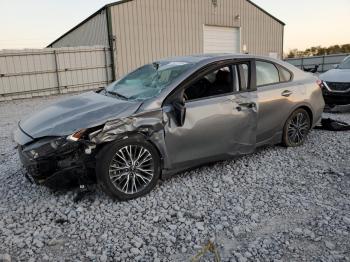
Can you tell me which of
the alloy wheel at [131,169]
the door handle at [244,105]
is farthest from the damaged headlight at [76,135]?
the door handle at [244,105]

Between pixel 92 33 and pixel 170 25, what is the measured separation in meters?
4.14

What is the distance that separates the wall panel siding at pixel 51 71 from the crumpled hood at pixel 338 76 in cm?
1059

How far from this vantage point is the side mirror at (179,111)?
372 centimetres

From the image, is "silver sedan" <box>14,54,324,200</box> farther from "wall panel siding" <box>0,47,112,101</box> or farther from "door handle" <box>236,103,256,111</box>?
"wall panel siding" <box>0,47,112,101</box>

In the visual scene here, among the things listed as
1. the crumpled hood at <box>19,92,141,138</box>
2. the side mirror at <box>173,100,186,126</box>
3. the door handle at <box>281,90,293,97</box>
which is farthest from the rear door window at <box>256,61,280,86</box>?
the crumpled hood at <box>19,92,141,138</box>

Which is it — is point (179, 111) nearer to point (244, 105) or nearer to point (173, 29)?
point (244, 105)

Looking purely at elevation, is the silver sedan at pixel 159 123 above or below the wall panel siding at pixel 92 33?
below

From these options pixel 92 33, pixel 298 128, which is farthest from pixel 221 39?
pixel 298 128

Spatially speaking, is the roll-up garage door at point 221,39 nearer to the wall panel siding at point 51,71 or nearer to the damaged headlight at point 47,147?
the wall panel siding at point 51,71

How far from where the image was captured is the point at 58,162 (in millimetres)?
3389

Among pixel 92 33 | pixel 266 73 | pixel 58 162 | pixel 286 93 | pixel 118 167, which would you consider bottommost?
pixel 118 167

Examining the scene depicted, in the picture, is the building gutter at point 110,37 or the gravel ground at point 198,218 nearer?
the gravel ground at point 198,218

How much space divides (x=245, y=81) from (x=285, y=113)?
3.10 feet

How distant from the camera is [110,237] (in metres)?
2.98
